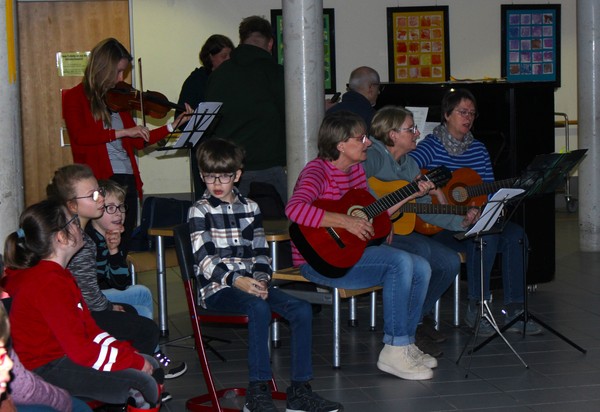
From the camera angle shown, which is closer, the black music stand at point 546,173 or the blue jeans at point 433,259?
the black music stand at point 546,173

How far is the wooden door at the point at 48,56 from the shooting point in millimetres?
9688

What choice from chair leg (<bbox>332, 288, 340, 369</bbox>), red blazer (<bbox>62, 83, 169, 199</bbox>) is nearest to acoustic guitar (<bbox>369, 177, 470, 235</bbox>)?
chair leg (<bbox>332, 288, 340, 369</bbox>)

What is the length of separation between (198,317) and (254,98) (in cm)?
261

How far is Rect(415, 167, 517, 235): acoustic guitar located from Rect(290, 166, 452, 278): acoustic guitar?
75cm

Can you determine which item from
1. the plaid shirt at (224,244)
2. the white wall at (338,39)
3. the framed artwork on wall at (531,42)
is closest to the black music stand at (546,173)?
the plaid shirt at (224,244)

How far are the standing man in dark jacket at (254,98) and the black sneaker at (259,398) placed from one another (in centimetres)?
252

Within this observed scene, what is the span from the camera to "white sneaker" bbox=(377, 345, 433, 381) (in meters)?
4.81

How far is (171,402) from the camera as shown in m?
4.53

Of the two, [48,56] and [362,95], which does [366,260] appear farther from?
[48,56]

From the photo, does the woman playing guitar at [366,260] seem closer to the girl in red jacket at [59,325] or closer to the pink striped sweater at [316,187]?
the pink striped sweater at [316,187]

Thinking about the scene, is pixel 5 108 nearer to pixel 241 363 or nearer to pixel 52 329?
pixel 52 329

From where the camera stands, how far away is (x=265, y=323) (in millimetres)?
4234

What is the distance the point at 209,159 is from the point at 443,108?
207cm

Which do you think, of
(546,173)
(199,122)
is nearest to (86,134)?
(199,122)
